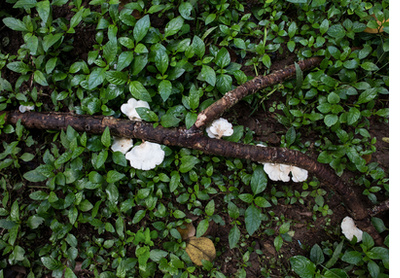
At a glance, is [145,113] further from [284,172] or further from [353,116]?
[353,116]

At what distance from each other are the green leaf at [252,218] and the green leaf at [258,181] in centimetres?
16

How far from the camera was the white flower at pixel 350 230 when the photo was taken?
8.18 ft

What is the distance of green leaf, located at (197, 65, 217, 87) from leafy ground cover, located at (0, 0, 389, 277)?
0.02 m

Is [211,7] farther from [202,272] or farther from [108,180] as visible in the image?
[202,272]

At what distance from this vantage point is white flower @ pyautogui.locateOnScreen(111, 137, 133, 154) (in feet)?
8.24

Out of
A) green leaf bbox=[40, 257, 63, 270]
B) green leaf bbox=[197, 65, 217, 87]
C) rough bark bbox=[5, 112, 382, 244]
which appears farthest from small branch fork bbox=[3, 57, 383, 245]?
green leaf bbox=[40, 257, 63, 270]

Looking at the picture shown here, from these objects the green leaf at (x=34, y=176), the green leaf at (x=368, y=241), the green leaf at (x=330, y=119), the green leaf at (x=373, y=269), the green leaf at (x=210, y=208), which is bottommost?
the green leaf at (x=373, y=269)

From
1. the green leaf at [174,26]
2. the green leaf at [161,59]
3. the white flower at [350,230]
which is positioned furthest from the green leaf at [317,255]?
the green leaf at [174,26]

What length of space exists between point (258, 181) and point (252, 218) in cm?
35

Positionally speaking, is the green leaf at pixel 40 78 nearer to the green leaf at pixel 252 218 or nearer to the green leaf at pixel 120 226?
the green leaf at pixel 120 226

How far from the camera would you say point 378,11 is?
2629 mm

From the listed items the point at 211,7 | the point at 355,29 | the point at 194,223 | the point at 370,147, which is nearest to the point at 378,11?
the point at 355,29

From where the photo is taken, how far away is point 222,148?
2.44 m

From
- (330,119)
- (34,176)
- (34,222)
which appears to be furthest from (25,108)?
(330,119)
